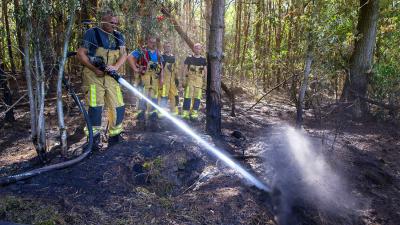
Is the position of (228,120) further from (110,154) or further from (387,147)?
(110,154)

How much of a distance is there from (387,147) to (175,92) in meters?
4.59

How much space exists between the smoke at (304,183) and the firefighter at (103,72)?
2.50m

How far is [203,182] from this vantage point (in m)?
4.53

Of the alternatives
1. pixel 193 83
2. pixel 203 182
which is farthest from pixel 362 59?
pixel 203 182

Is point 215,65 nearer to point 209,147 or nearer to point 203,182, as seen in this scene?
point 209,147

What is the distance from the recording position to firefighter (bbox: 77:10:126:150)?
4879 mm

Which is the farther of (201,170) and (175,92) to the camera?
(175,92)

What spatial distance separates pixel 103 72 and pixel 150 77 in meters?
2.50

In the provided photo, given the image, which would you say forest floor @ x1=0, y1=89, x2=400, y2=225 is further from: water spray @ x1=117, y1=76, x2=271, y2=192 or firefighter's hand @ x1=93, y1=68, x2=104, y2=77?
firefighter's hand @ x1=93, y1=68, x2=104, y2=77

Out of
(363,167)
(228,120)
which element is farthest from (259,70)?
(363,167)

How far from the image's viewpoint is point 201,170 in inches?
198

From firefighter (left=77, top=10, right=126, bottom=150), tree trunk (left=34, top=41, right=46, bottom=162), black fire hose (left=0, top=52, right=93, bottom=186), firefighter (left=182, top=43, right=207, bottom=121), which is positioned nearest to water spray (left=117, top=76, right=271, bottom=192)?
firefighter (left=77, top=10, right=126, bottom=150)

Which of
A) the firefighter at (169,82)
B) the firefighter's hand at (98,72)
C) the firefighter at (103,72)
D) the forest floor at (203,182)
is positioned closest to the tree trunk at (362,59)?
the forest floor at (203,182)

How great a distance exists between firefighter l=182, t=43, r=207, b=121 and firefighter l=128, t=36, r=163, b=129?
0.83 m
